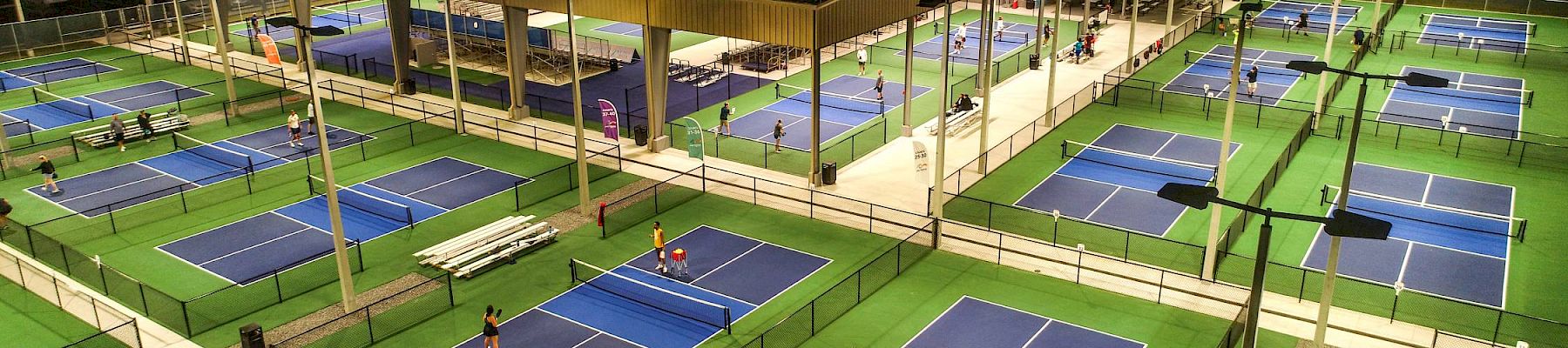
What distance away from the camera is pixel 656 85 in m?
39.2

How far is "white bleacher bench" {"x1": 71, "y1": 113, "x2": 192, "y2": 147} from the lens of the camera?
133ft

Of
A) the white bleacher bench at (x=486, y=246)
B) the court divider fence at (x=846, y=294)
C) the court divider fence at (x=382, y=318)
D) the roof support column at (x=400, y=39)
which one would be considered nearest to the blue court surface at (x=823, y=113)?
the court divider fence at (x=846, y=294)

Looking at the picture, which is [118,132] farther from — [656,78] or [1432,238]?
[1432,238]

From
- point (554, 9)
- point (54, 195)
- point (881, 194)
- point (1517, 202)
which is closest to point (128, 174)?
point (54, 195)

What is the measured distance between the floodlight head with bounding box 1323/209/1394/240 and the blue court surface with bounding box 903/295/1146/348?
10515mm

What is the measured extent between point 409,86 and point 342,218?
15835 mm

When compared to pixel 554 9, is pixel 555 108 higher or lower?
lower

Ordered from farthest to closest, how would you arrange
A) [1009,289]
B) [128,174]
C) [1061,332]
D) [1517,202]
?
[128,174] → [1517,202] → [1009,289] → [1061,332]

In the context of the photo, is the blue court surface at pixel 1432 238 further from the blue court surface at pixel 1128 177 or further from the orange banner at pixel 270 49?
the orange banner at pixel 270 49

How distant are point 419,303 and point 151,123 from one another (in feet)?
71.3

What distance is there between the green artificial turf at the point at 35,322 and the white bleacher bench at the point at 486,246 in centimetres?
768

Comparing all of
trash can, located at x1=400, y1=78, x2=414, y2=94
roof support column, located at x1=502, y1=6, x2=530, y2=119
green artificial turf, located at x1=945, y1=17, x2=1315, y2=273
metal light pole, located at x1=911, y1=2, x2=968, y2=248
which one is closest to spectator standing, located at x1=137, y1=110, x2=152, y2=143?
trash can, located at x1=400, y1=78, x2=414, y2=94

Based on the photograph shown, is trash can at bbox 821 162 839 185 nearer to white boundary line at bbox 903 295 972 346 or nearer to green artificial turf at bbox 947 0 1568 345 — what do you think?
green artificial turf at bbox 947 0 1568 345

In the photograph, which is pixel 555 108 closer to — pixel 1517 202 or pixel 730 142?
pixel 730 142
